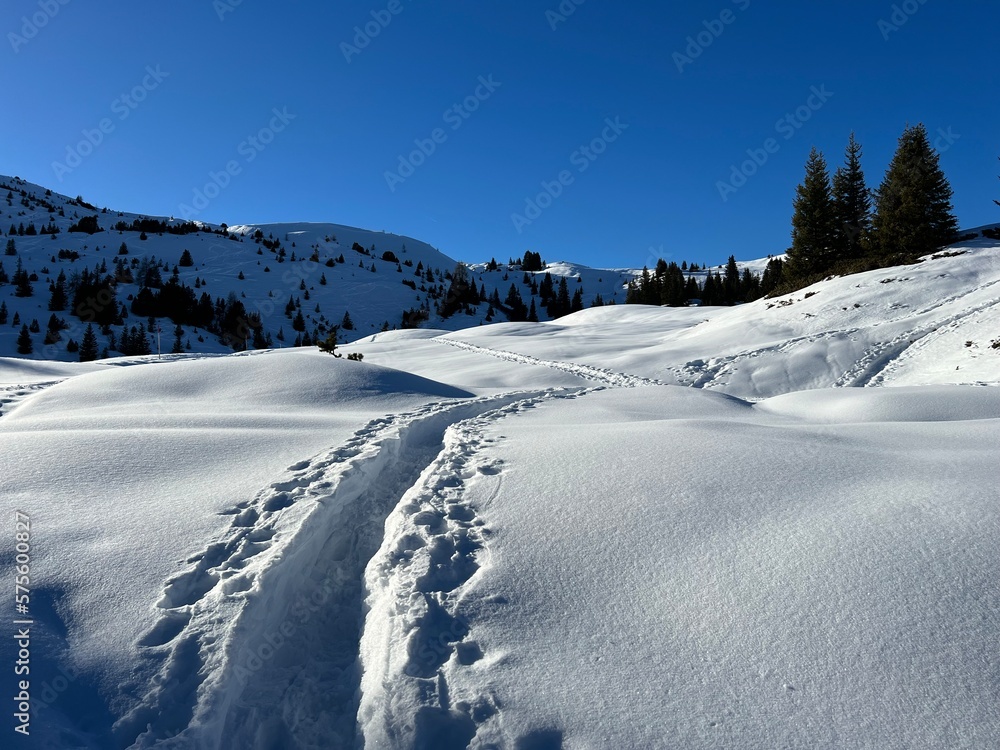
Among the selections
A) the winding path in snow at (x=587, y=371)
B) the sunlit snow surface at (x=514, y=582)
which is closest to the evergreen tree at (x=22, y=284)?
the winding path in snow at (x=587, y=371)

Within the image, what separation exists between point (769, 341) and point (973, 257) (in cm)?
1139

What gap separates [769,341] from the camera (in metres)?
17.5

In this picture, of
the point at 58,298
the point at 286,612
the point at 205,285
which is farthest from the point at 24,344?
the point at 286,612

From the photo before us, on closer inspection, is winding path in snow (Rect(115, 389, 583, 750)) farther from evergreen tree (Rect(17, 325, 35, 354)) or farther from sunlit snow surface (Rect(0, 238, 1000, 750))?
evergreen tree (Rect(17, 325, 35, 354))

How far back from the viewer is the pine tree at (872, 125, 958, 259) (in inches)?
961

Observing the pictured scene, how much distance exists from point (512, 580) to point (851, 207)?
3676 centimetres

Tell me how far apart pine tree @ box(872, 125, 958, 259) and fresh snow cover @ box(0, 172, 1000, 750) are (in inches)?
892

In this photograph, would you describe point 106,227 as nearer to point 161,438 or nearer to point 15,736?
point 161,438

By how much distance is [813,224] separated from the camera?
29.6 m

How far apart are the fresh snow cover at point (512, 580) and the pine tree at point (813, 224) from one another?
25777 millimetres

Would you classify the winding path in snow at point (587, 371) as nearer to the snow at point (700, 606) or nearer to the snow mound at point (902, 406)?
the snow mound at point (902, 406)

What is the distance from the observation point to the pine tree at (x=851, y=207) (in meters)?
29.6

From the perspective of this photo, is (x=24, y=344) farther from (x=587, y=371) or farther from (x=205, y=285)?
(x=587, y=371)

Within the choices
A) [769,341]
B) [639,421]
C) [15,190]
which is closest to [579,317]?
[769,341]
